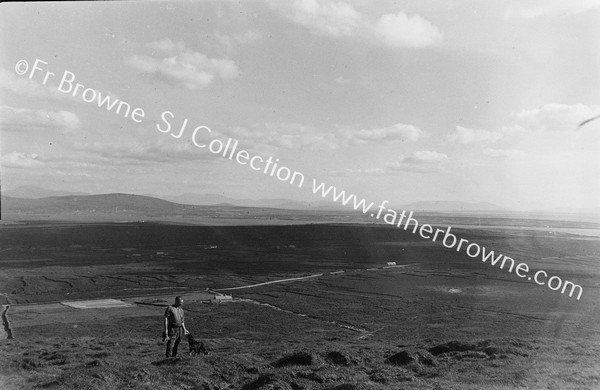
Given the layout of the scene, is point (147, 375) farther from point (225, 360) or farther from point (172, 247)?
point (172, 247)

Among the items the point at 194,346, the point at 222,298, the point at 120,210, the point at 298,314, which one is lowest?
the point at 120,210

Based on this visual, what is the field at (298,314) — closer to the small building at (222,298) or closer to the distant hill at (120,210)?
the small building at (222,298)

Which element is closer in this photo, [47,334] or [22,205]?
[47,334]

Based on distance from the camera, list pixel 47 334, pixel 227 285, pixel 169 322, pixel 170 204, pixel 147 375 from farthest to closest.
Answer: pixel 170 204 < pixel 227 285 < pixel 47 334 < pixel 169 322 < pixel 147 375

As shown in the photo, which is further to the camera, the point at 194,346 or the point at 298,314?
the point at 298,314

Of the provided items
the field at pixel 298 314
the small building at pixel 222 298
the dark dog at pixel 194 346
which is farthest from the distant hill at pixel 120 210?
the dark dog at pixel 194 346

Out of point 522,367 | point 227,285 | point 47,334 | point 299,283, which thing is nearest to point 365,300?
point 299,283

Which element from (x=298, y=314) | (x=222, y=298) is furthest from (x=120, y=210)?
(x=298, y=314)

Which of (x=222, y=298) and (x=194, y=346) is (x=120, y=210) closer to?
(x=222, y=298)

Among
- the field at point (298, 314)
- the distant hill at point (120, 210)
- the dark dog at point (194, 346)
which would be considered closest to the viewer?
the field at point (298, 314)
